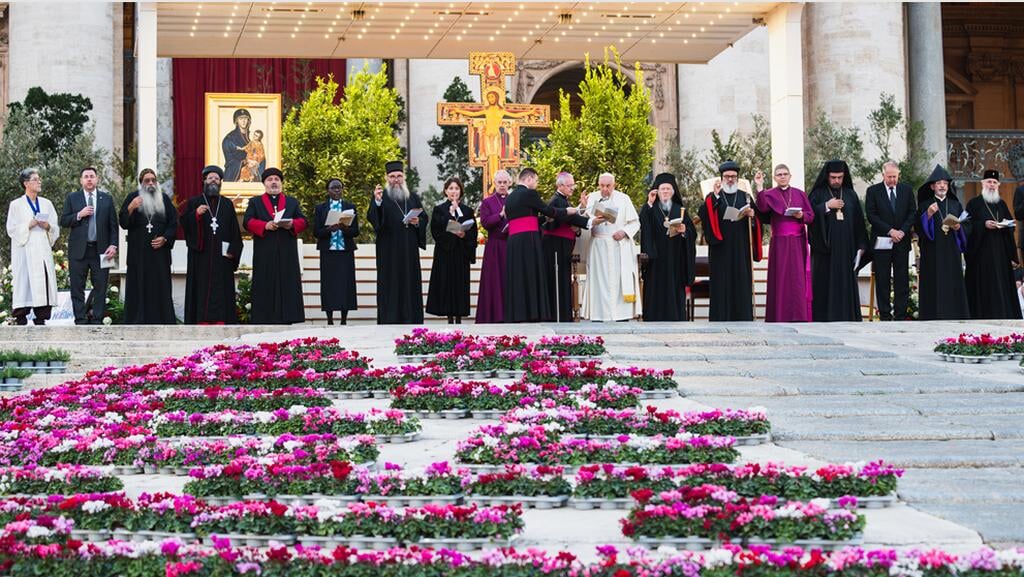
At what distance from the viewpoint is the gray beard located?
1372cm

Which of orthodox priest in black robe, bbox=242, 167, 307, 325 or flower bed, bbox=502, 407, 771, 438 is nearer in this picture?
flower bed, bbox=502, 407, 771, 438

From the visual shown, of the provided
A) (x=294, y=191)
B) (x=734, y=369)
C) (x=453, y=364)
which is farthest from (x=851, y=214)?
(x=294, y=191)

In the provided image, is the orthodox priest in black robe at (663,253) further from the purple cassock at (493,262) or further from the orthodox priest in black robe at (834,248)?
the purple cassock at (493,262)

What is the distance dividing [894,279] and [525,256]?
167 inches

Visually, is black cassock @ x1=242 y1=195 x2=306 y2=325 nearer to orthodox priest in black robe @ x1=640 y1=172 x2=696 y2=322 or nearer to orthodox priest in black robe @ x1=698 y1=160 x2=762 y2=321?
orthodox priest in black robe @ x1=640 y1=172 x2=696 y2=322

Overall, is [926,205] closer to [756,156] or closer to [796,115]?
[796,115]

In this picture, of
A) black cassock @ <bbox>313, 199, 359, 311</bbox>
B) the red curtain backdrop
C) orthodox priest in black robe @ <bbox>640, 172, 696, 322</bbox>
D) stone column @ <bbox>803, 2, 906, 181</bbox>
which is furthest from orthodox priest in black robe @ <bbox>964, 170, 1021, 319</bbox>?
the red curtain backdrop

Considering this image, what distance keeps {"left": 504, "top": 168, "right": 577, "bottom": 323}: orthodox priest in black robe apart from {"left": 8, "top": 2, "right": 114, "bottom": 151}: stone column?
11.5 metres

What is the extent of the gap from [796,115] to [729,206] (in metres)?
4.20

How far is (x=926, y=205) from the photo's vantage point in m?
14.7

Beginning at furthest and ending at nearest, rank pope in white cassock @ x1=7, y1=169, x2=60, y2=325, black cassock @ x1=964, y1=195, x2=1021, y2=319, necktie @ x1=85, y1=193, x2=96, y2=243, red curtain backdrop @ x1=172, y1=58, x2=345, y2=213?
red curtain backdrop @ x1=172, y1=58, x2=345, y2=213 < black cassock @ x1=964, y1=195, x2=1021, y2=319 < necktie @ x1=85, y1=193, x2=96, y2=243 < pope in white cassock @ x1=7, y1=169, x2=60, y2=325

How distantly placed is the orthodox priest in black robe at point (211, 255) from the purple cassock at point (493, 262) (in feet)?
8.72

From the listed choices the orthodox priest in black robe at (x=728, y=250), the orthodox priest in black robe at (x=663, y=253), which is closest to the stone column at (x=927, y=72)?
the orthodox priest in black robe at (x=728, y=250)

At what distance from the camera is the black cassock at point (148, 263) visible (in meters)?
13.9
